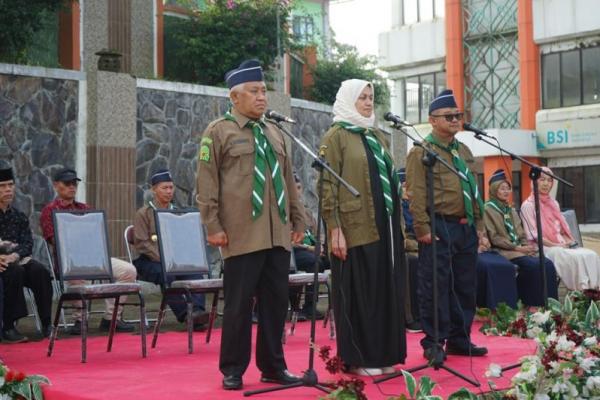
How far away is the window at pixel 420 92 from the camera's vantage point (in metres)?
31.5

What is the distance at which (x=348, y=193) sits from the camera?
239 inches

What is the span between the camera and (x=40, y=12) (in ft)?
46.2

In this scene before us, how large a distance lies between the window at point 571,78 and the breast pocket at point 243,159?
74.5ft

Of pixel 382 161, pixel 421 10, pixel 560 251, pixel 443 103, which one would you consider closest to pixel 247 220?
pixel 382 161

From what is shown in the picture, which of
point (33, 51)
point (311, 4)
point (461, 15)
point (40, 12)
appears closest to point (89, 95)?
point (40, 12)

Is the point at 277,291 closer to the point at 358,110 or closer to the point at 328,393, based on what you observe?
the point at 328,393

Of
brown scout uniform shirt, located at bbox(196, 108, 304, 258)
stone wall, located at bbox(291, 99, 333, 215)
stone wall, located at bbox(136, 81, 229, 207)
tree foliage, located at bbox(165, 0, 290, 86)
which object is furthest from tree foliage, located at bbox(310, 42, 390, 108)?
brown scout uniform shirt, located at bbox(196, 108, 304, 258)

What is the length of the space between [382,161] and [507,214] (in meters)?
4.33

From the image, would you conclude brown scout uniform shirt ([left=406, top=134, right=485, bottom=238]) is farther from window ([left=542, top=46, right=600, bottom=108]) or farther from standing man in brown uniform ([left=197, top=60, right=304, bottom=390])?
window ([left=542, top=46, right=600, bottom=108])

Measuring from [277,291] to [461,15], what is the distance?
83.2ft

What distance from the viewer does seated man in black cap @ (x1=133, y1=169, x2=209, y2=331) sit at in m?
8.94

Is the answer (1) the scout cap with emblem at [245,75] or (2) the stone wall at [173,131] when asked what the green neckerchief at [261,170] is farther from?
(2) the stone wall at [173,131]

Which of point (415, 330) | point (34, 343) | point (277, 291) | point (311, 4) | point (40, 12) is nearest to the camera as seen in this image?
point (277, 291)

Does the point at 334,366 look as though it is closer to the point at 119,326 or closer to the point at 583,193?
the point at 119,326
